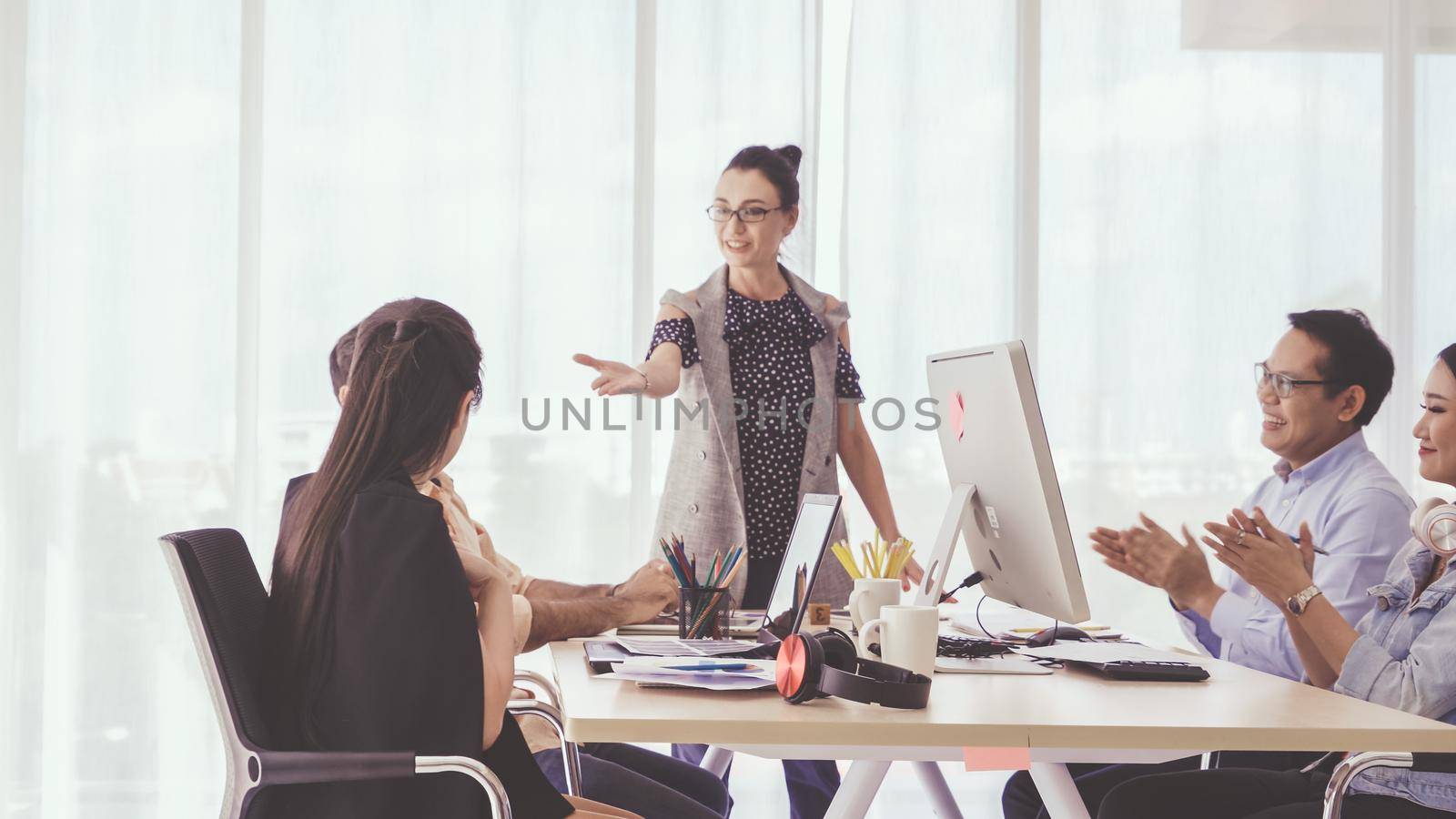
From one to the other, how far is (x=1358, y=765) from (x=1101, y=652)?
1.57 ft

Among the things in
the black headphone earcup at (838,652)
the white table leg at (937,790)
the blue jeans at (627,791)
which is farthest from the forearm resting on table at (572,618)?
the white table leg at (937,790)

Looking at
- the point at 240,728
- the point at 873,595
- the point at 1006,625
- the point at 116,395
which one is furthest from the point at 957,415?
the point at 116,395

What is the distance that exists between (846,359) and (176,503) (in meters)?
1.91

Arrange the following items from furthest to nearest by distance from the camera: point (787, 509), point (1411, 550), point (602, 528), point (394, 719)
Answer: point (602, 528), point (787, 509), point (1411, 550), point (394, 719)

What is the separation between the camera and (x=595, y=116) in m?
3.51

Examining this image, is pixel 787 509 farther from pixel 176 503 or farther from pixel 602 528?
pixel 176 503

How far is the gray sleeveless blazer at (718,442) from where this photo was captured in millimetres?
2705

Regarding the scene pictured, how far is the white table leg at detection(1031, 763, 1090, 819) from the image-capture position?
1504mm

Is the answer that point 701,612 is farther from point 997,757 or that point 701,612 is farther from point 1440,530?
point 1440,530

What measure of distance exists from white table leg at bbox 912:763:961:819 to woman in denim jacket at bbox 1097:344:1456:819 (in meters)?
0.49

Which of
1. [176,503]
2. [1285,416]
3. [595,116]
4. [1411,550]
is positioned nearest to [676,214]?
[595,116]

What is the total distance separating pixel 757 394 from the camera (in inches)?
108

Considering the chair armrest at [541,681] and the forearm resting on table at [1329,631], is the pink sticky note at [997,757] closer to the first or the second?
the forearm resting on table at [1329,631]

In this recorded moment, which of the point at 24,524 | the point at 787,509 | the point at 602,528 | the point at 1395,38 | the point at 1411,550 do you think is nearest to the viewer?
the point at 1411,550
